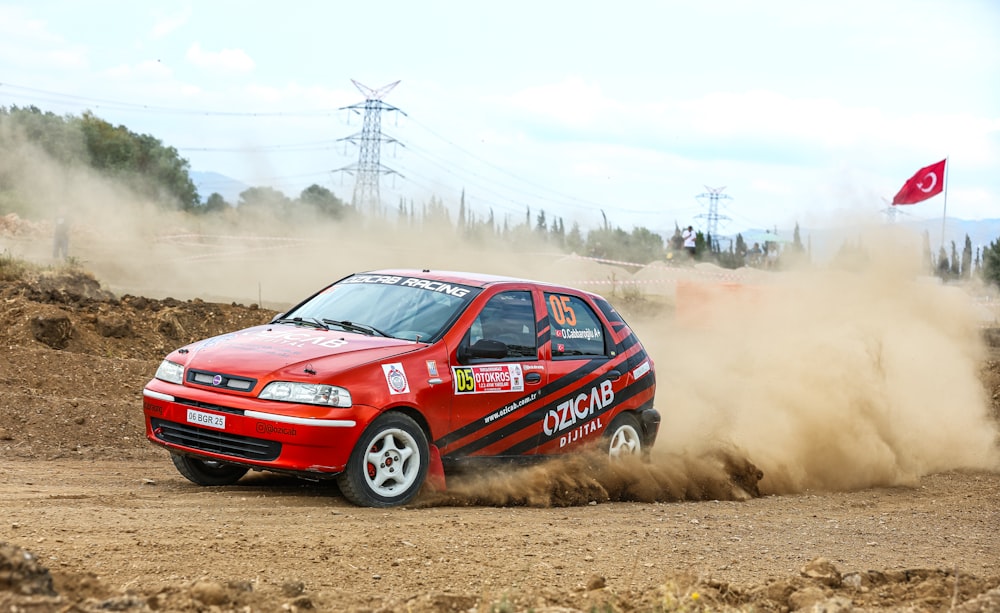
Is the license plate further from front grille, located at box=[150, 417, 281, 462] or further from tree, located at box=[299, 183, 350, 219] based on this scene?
tree, located at box=[299, 183, 350, 219]

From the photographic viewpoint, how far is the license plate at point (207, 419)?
6.82 meters

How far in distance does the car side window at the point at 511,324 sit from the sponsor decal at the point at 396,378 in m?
0.84

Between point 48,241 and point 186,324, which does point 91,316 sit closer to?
point 186,324

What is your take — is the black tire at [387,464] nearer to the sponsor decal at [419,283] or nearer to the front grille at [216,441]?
the front grille at [216,441]

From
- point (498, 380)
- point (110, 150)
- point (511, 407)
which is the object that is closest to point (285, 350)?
point (498, 380)

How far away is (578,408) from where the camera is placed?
8.49m

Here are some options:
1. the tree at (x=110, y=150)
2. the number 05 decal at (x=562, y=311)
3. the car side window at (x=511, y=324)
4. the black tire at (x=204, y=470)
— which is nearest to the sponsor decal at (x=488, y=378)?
the car side window at (x=511, y=324)

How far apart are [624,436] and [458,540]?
133 inches

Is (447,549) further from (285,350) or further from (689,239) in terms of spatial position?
(689,239)

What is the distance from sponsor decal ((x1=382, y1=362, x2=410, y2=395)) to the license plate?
3.53ft

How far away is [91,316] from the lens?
1479cm

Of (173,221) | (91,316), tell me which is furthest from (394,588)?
(173,221)

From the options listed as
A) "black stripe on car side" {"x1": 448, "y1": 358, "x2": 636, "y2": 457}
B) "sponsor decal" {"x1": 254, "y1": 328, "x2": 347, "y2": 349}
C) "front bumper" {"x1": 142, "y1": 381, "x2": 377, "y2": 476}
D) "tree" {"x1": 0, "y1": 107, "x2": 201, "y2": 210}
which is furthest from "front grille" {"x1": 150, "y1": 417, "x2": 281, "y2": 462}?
"tree" {"x1": 0, "y1": 107, "x2": 201, "y2": 210}

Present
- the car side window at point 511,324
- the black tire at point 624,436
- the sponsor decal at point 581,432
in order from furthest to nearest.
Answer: the black tire at point 624,436
the sponsor decal at point 581,432
the car side window at point 511,324
